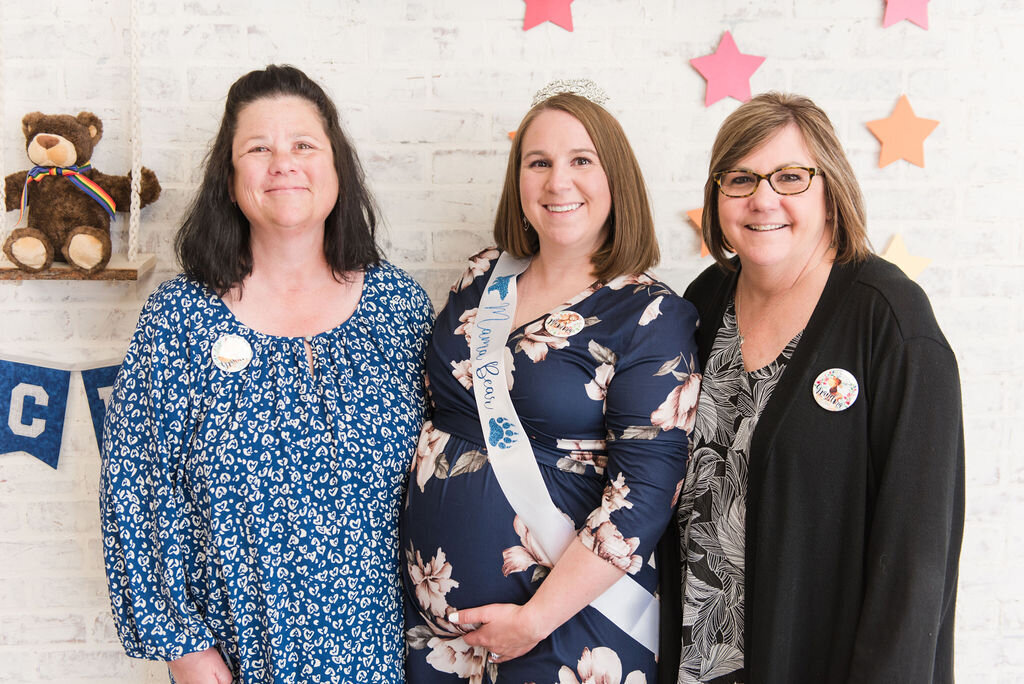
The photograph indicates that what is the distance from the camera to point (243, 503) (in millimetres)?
1392

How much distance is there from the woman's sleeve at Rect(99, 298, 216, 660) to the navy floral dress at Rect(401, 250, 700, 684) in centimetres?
42

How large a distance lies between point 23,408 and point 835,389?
179cm

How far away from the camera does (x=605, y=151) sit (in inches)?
58.6

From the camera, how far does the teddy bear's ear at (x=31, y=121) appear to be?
5.69 ft

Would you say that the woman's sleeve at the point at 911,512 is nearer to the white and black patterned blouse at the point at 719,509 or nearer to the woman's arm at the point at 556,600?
the white and black patterned blouse at the point at 719,509

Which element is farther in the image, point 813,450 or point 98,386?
point 98,386

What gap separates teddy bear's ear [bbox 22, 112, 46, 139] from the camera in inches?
68.3

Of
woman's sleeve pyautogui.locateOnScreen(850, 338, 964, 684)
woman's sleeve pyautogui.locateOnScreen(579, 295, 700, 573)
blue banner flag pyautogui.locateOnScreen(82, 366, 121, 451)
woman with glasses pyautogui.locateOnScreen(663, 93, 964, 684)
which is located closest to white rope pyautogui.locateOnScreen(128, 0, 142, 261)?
blue banner flag pyautogui.locateOnScreen(82, 366, 121, 451)

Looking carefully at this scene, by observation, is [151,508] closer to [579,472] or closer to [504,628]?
[504,628]

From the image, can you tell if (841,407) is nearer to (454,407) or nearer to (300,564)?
(454,407)

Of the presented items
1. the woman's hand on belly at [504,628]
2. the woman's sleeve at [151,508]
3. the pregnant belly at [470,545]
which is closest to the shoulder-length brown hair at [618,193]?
the pregnant belly at [470,545]

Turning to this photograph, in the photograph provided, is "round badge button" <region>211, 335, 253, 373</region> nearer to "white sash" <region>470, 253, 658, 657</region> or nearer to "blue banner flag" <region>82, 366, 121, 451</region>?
"white sash" <region>470, 253, 658, 657</region>

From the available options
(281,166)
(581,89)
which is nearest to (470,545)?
(281,166)

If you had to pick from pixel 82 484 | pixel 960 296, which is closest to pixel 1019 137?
pixel 960 296
